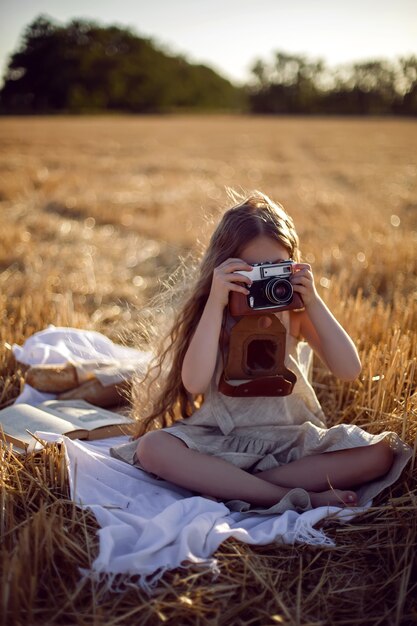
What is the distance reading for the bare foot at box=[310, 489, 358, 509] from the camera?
1.94 metres

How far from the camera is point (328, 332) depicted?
6.98 ft

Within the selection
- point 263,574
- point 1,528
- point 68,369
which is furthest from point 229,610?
point 68,369

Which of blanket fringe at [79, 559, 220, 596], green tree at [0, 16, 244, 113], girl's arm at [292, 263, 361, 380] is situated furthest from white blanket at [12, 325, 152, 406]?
green tree at [0, 16, 244, 113]

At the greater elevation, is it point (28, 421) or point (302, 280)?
point (302, 280)

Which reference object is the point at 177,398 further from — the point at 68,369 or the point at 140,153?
the point at 140,153

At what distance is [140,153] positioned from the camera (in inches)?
635

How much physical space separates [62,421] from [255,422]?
0.83 m

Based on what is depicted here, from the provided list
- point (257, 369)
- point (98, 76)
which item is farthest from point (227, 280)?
point (98, 76)

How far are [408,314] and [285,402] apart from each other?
126 centimetres

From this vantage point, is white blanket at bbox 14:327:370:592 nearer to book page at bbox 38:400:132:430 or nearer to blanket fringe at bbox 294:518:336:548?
blanket fringe at bbox 294:518:336:548

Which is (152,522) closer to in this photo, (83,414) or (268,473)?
(268,473)

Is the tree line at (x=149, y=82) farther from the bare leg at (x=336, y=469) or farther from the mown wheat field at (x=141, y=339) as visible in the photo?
the bare leg at (x=336, y=469)

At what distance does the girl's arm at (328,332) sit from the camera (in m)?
2.06

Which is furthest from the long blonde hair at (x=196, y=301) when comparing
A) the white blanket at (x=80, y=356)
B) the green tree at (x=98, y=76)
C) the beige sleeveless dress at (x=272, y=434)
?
the green tree at (x=98, y=76)
